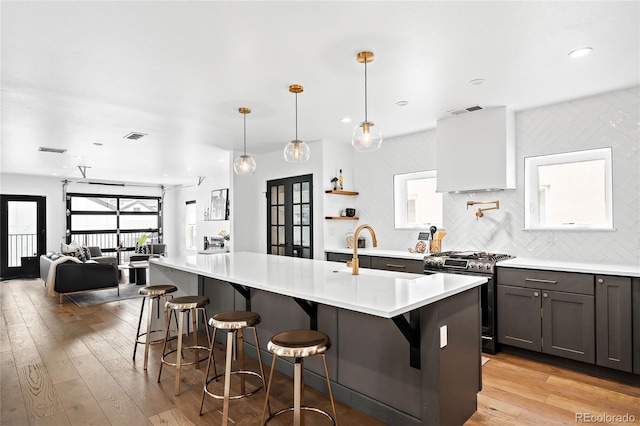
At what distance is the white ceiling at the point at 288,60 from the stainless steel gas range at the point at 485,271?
1.59 m

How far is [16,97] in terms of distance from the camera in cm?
344

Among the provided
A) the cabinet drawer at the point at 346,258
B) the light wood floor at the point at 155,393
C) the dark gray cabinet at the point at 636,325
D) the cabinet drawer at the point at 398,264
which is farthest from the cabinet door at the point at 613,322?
the cabinet drawer at the point at 346,258

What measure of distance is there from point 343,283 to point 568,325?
7.34 feet

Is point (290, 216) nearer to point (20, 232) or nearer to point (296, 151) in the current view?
point (296, 151)

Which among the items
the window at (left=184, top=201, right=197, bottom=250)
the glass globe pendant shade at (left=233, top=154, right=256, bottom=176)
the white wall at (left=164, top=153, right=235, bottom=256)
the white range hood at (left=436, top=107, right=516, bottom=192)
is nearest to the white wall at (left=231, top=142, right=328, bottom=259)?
the glass globe pendant shade at (left=233, top=154, right=256, bottom=176)

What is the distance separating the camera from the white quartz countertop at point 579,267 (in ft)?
9.67

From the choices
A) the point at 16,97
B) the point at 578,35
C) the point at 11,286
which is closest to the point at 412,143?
the point at 578,35

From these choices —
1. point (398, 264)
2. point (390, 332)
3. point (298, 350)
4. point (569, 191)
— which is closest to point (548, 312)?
point (569, 191)

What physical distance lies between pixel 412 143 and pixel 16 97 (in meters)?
4.43

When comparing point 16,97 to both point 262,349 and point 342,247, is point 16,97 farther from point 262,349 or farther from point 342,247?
point 342,247

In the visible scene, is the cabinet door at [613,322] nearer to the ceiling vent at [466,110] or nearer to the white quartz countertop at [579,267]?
the white quartz countertop at [579,267]

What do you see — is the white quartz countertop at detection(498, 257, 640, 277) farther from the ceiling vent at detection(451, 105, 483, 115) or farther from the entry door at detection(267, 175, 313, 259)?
the entry door at detection(267, 175, 313, 259)

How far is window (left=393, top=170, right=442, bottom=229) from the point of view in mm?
5019

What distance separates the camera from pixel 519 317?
345 cm
